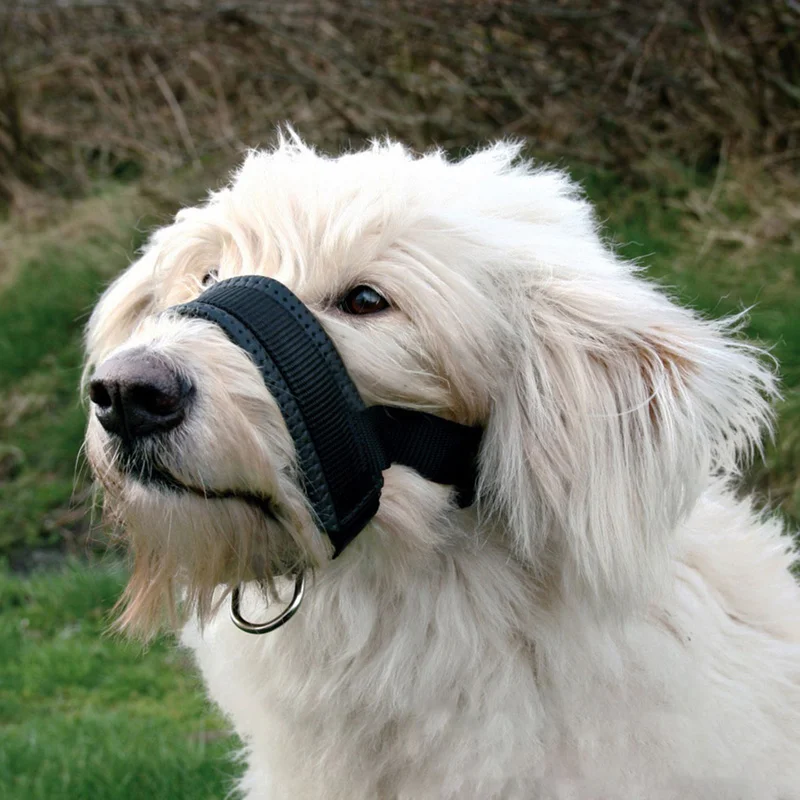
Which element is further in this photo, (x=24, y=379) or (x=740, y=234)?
(x=24, y=379)

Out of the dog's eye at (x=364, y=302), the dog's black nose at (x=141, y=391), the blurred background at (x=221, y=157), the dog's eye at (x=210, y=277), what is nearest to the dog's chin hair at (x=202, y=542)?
the dog's black nose at (x=141, y=391)

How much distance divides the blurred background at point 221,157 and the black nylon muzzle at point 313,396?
2.11 metres

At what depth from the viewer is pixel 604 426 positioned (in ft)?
8.05

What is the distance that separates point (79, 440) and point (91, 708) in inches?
109

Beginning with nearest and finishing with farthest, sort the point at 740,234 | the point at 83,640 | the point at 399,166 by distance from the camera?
the point at 399,166, the point at 83,640, the point at 740,234

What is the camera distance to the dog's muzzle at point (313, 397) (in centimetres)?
229

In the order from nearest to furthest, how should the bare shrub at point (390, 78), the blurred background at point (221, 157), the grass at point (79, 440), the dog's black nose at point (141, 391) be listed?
the dog's black nose at point (141, 391) < the grass at point (79, 440) < the blurred background at point (221, 157) < the bare shrub at point (390, 78)

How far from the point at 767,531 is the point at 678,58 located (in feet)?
16.7

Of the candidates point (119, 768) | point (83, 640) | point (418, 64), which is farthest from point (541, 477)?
point (418, 64)

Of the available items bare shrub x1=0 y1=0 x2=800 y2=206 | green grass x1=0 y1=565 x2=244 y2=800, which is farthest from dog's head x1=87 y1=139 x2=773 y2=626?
bare shrub x1=0 y1=0 x2=800 y2=206

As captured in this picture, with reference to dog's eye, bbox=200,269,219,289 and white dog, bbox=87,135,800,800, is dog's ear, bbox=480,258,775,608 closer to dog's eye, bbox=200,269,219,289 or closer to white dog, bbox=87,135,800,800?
white dog, bbox=87,135,800,800

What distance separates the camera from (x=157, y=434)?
7.24 feet

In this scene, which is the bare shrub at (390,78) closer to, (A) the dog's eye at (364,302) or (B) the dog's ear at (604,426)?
(B) the dog's ear at (604,426)

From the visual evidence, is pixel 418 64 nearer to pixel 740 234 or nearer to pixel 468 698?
pixel 740 234
